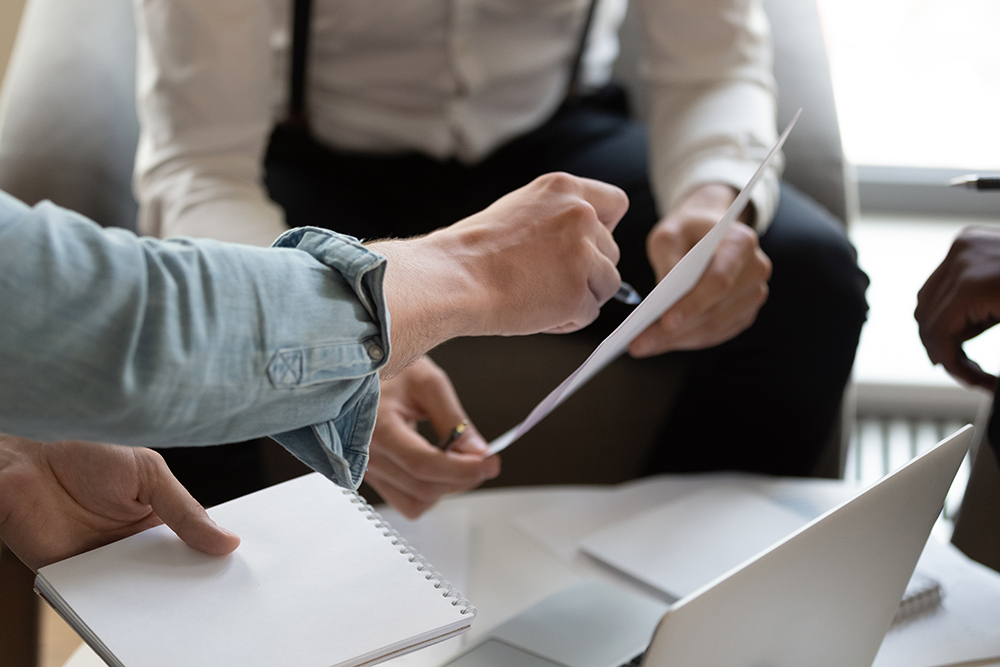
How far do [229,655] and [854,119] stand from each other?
1.57 metres

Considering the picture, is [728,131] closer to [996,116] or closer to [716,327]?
[716,327]

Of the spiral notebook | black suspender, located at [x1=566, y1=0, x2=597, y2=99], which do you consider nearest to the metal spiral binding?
the spiral notebook

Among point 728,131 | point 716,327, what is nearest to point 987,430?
point 716,327

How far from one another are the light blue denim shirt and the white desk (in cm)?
27

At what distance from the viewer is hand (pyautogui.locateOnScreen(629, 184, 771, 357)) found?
74 cm

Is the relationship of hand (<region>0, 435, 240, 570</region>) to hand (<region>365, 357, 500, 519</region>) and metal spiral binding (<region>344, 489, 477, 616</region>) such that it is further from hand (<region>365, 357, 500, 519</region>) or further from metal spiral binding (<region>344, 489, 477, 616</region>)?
hand (<region>365, 357, 500, 519</region>)

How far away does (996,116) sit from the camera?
5.23 feet

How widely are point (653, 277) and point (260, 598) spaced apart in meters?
0.53

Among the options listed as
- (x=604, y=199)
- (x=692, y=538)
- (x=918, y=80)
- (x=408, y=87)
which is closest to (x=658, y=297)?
(x=604, y=199)

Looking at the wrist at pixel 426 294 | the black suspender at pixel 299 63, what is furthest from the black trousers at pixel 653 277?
the wrist at pixel 426 294

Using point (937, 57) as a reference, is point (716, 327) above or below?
below

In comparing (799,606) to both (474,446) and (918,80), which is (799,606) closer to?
(474,446)

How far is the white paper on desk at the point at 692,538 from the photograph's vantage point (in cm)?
66

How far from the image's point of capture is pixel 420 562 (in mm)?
486
